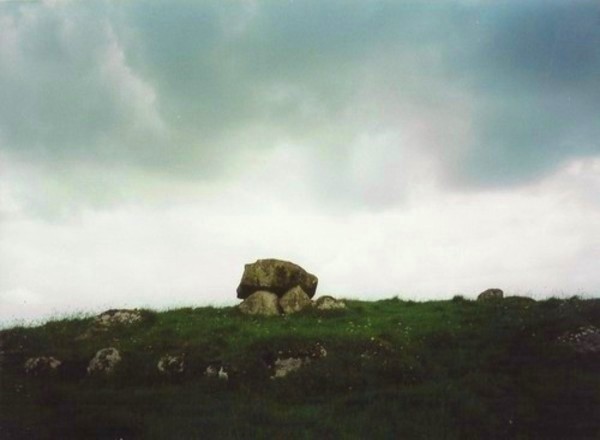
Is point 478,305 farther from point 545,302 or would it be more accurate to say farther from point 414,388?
point 414,388

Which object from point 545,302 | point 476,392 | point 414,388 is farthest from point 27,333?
Result: point 545,302

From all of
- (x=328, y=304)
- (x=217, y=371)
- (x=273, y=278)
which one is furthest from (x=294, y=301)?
(x=217, y=371)

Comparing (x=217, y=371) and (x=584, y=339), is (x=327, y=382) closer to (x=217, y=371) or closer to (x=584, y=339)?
(x=217, y=371)

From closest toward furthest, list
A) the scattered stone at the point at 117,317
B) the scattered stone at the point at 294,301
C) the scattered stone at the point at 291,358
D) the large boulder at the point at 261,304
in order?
1. the scattered stone at the point at 291,358
2. the scattered stone at the point at 117,317
3. the large boulder at the point at 261,304
4. the scattered stone at the point at 294,301

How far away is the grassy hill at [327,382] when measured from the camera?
47.3 feet

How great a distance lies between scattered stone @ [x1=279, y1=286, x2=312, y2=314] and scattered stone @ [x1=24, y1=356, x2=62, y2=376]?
13521 millimetres

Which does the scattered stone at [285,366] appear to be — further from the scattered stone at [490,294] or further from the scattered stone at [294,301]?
the scattered stone at [490,294]

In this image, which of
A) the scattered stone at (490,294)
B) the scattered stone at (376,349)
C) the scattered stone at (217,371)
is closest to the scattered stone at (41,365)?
the scattered stone at (217,371)

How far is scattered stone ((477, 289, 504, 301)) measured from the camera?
3468 cm

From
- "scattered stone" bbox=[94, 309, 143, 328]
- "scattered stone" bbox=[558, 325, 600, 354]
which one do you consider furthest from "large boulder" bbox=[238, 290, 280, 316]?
"scattered stone" bbox=[558, 325, 600, 354]

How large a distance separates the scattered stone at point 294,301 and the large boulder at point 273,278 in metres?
1.10

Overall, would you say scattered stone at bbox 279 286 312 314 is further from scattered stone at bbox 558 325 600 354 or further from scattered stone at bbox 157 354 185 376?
scattered stone at bbox 558 325 600 354

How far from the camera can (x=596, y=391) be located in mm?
15883

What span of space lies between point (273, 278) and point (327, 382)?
15.8 m
